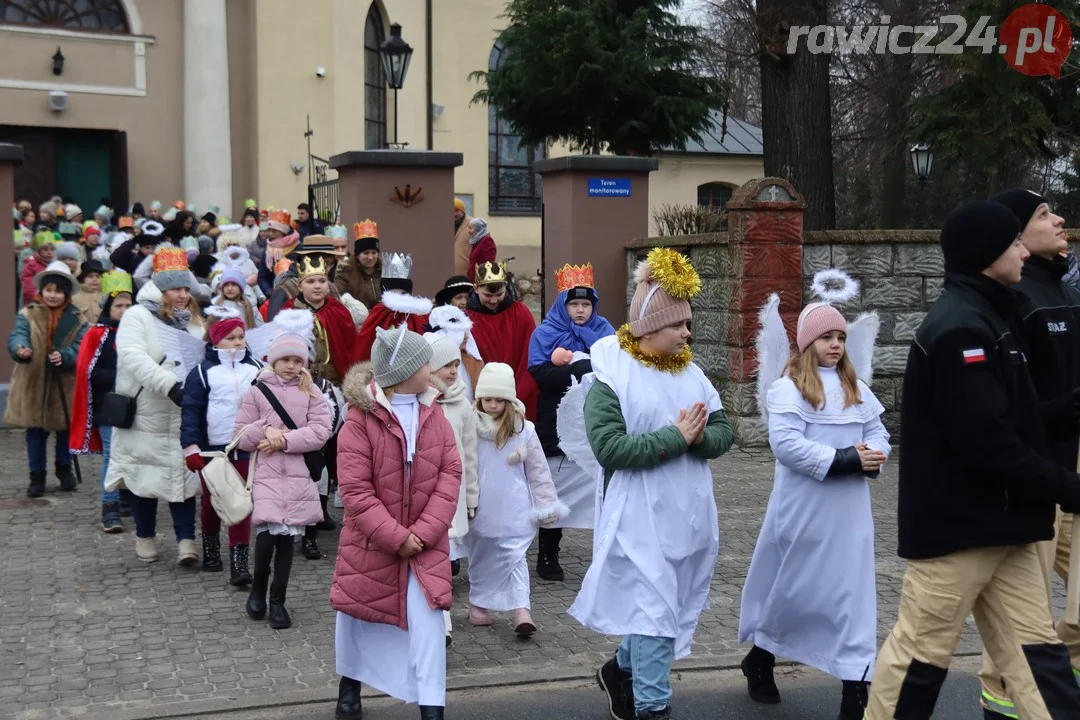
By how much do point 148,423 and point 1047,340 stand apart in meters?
5.37

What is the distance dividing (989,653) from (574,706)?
6.14 feet

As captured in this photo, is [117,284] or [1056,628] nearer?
[1056,628]

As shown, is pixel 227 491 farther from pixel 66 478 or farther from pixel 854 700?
pixel 66 478

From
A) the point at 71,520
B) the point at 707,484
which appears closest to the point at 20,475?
the point at 71,520

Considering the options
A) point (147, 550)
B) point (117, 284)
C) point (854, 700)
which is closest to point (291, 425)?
point (147, 550)

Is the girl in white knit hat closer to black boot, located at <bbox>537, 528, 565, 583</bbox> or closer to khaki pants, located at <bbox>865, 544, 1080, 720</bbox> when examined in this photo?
black boot, located at <bbox>537, 528, 565, 583</bbox>

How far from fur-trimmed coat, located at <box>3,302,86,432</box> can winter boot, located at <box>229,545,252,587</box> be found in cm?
303

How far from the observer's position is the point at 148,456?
318 inches

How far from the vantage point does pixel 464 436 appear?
6.92 metres

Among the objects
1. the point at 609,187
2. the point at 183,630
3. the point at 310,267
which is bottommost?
the point at 183,630

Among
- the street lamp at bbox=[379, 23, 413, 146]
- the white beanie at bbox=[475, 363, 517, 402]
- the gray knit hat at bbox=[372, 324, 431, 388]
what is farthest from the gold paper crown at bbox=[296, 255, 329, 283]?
the street lamp at bbox=[379, 23, 413, 146]

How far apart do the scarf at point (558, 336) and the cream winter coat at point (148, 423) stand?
2168 millimetres

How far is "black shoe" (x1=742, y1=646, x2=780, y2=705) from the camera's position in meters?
5.76

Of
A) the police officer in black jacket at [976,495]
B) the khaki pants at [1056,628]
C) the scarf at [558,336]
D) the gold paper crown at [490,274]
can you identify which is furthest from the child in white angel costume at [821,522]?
the gold paper crown at [490,274]
